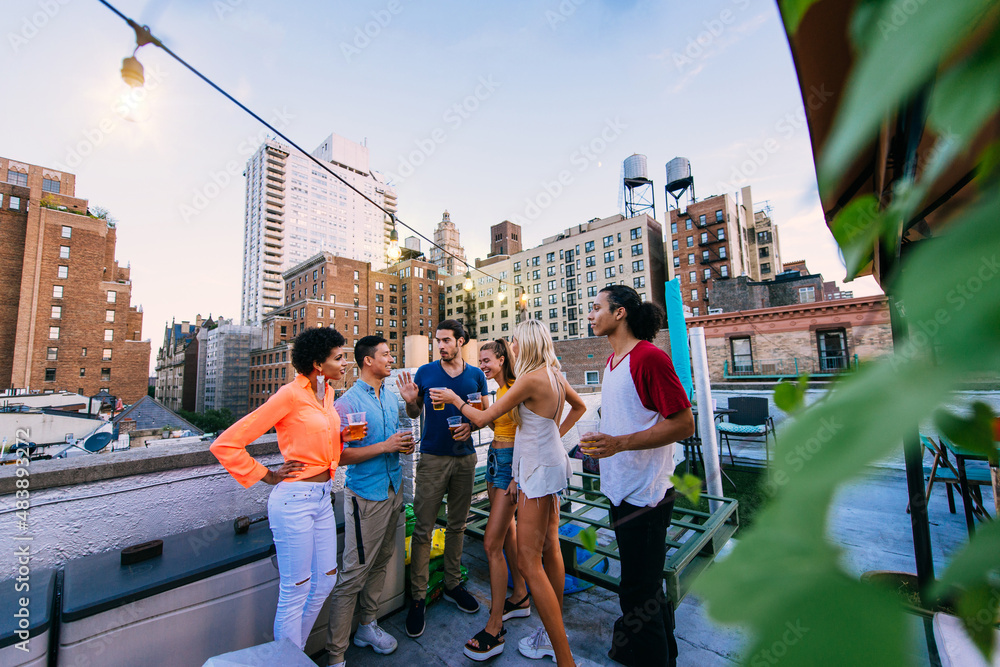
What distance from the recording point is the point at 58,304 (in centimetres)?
3816

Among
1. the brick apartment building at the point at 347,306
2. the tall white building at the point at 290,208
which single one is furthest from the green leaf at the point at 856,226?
the tall white building at the point at 290,208

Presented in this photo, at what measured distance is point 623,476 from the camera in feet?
8.05

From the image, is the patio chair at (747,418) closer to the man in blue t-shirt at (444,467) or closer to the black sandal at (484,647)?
the man in blue t-shirt at (444,467)

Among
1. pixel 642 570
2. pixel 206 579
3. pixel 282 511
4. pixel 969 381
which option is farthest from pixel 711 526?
pixel 969 381

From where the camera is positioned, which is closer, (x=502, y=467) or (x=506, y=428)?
(x=502, y=467)

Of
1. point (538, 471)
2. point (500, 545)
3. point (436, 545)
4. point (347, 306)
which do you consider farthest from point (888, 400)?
point (347, 306)

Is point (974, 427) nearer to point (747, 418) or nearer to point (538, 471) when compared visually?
point (538, 471)

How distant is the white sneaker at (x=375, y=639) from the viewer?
2.79 meters

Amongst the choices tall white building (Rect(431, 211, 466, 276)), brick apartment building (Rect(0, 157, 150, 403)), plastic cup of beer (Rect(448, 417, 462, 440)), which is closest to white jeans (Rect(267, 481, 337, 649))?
plastic cup of beer (Rect(448, 417, 462, 440))

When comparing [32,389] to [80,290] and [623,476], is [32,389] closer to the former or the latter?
[80,290]

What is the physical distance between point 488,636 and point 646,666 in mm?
948

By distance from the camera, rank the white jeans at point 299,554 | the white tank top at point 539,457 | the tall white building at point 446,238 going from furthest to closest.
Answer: the tall white building at point 446,238, the white tank top at point 539,457, the white jeans at point 299,554

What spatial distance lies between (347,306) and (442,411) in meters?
58.9

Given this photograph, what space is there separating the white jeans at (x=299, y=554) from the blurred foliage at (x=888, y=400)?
8.83 feet
